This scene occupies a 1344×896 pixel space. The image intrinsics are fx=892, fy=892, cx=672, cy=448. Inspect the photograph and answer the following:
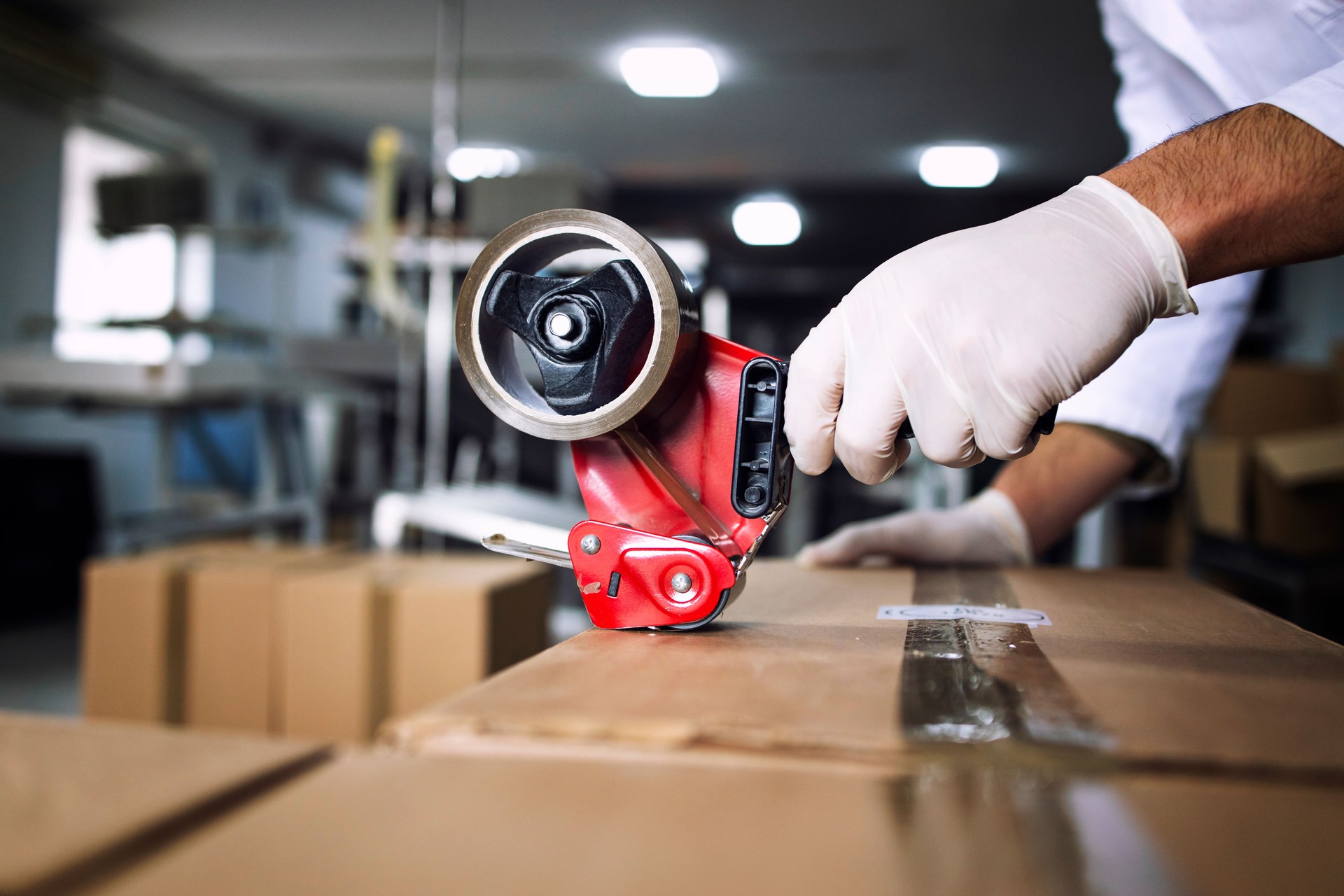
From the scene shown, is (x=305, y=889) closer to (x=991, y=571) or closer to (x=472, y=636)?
(x=991, y=571)

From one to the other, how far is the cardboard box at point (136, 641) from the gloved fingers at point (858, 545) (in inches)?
52.5

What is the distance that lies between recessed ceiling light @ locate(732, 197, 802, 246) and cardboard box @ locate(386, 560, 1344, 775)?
7.52 m

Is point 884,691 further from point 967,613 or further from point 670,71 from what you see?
point 670,71

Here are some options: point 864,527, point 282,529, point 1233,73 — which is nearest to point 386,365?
point 282,529

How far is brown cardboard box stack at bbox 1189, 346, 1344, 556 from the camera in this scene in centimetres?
251

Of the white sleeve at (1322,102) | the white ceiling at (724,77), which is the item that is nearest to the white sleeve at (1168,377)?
the white sleeve at (1322,102)

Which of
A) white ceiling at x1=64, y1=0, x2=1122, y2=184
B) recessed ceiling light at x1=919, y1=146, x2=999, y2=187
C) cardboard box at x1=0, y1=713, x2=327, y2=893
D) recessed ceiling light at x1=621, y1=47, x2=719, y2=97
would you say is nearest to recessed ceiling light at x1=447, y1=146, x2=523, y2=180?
white ceiling at x1=64, y1=0, x2=1122, y2=184

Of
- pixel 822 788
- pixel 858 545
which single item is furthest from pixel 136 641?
pixel 822 788

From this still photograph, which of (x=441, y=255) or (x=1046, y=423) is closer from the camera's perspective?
(x=1046, y=423)

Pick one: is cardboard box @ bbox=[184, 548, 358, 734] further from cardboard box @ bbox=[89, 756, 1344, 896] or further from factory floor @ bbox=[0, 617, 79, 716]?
cardboard box @ bbox=[89, 756, 1344, 896]

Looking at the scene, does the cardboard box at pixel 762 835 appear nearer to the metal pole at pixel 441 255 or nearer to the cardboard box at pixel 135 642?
the cardboard box at pixel 135 642

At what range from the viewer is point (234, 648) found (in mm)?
1724

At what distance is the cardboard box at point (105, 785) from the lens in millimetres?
326

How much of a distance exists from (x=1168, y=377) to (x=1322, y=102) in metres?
0.55
